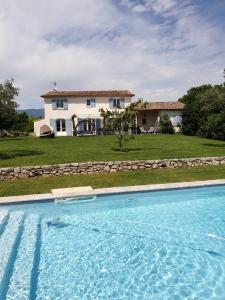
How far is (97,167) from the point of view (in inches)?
589

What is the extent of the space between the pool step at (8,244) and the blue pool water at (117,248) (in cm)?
2

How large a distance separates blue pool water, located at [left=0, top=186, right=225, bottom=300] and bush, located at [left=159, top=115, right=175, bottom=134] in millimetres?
31988

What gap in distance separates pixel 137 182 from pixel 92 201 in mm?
2635

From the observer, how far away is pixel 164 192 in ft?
39.6

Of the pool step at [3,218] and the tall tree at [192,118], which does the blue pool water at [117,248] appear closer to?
the pool step at [3,218]

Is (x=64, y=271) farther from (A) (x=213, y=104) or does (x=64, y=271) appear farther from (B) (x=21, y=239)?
(A) (x=213, y=104)

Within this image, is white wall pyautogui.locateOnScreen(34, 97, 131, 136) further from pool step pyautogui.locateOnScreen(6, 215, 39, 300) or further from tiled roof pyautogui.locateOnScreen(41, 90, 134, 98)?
pool step pyautogui.locateOnScreen(6, 215, 39, 300)

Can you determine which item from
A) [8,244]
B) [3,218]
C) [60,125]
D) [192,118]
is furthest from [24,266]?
[60,125]

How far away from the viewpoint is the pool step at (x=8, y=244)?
6321 mm

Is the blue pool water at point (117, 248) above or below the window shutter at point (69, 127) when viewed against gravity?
below

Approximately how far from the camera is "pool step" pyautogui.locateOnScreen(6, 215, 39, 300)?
19.2 ft

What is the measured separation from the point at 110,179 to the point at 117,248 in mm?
5993

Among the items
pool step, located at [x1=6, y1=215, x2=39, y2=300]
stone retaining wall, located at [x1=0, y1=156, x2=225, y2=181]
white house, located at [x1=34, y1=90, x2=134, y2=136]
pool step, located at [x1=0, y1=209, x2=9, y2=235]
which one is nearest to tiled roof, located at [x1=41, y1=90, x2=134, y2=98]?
white house, located at [x1=34, y1=90, x2=134, y2=136]

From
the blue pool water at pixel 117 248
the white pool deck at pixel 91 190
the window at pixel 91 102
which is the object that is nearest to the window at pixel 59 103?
the window at pixel 91 102
